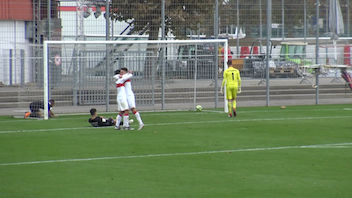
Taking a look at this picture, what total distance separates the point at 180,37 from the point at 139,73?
312 cm

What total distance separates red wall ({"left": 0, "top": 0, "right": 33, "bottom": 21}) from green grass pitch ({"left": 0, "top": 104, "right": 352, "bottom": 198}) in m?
7.33

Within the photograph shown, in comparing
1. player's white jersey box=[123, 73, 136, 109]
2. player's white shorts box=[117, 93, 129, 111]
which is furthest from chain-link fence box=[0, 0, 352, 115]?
player's white shorts box=[117, 93, 129, 111]

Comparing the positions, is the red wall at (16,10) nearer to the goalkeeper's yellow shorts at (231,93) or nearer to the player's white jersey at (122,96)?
the goalkeeper's yellow shorts at (231,93)

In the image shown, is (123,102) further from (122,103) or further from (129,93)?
(129,93)

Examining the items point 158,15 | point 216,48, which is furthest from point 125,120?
point 216,48

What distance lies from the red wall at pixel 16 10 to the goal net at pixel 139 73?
165 inches

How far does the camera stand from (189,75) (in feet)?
88.0

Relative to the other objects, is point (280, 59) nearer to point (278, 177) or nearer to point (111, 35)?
point (111, 35)

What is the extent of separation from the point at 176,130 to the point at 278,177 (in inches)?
311

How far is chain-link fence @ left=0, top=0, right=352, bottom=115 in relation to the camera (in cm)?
2570

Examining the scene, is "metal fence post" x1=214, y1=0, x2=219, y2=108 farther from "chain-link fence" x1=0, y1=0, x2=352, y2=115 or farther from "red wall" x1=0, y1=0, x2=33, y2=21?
"red wall" x1=0, y1=0, x2=33, y2=21

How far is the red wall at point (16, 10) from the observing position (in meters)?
29.3

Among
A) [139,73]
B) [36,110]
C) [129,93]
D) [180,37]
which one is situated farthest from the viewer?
[180,37]

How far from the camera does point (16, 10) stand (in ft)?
103
